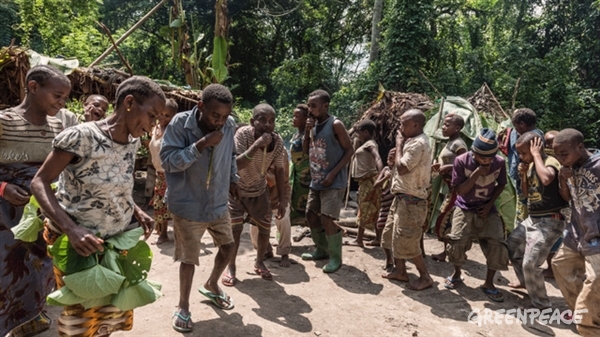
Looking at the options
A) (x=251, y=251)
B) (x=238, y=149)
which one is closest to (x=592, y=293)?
(x=238, y=149)

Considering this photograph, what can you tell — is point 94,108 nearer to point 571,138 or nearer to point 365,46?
point 571,138

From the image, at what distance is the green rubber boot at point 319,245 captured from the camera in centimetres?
509

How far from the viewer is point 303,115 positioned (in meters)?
5.13

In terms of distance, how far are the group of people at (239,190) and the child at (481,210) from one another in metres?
0.01

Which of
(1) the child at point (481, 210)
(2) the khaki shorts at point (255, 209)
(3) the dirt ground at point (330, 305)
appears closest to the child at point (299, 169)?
(3) the dirt ground at point (330, 305)

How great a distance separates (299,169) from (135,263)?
3.28m

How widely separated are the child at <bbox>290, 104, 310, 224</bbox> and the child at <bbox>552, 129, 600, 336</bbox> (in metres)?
2.80

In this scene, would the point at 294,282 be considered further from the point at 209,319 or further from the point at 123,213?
the point at 123,213

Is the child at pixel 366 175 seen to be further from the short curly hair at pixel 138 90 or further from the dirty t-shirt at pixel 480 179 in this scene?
the short curly hair at pixel 138 90

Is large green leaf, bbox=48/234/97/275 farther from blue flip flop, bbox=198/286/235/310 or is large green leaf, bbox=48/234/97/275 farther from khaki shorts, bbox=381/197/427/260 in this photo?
khaki shorts, bbox=381/197/427/260

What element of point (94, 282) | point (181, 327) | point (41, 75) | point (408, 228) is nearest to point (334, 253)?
point (408, 228)

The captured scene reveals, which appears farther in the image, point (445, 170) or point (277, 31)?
point (277, 31)

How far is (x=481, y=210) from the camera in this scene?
13.8 feet

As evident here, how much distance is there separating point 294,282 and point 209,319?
1.25 meters
